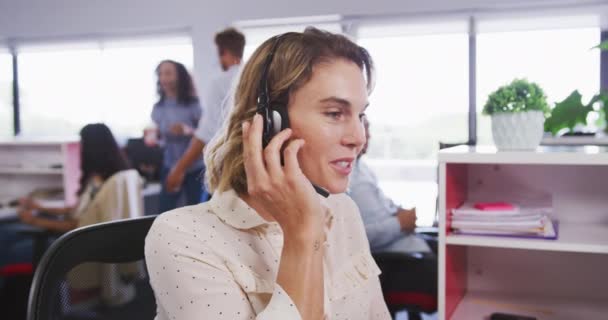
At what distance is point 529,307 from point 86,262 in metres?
1.20

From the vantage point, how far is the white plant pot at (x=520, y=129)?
1.38 metres

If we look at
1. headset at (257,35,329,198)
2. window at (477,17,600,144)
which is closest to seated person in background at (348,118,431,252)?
headset at (257,35,329,198)

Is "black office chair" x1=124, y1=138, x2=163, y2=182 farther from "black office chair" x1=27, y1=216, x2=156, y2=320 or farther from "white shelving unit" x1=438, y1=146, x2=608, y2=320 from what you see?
"black office chair" x1=27, y1=216, x2=156, y2=320

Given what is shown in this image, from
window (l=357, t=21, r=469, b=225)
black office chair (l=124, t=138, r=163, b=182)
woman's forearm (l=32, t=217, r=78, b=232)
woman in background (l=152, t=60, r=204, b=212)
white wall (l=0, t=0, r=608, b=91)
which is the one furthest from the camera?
window (l=357, t=21, r=469, b=225)

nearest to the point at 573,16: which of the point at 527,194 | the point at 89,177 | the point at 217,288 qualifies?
the point at 527,194

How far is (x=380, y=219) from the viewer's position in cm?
201

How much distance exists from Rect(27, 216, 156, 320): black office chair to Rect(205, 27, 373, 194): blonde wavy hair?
0.52ft

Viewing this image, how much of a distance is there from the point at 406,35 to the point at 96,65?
3.17m

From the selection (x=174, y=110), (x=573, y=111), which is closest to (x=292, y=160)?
(x=573, y=111)

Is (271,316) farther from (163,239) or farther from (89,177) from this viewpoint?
(89,177)

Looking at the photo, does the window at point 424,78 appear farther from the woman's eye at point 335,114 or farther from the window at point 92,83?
the woman's eye at point 335,114

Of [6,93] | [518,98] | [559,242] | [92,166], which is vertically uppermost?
[6,93]

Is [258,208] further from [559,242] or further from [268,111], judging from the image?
[559,242]

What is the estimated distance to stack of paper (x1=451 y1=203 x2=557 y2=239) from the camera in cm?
136
